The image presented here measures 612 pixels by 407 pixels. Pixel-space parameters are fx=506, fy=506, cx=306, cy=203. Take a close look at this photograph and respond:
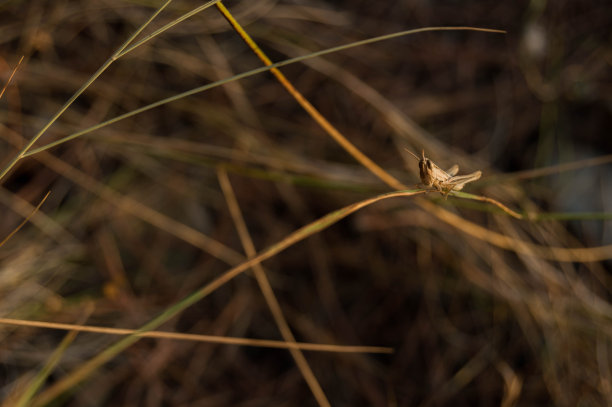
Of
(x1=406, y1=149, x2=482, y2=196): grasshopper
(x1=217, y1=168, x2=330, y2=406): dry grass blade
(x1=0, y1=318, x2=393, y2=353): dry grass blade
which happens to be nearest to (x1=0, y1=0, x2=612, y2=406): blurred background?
(x1=217, y1=168, x2=330, y2=406): dry grass blade

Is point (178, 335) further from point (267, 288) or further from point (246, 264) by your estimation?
point (267, 288)

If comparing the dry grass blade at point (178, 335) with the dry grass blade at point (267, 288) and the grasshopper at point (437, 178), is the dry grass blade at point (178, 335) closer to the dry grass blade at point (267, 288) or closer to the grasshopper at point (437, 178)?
the dry grass blade at point (267, 288)

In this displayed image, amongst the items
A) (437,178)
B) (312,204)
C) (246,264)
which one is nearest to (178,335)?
(246,264)

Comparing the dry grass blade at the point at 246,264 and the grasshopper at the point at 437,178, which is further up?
the grasshopper at the point at 437,178

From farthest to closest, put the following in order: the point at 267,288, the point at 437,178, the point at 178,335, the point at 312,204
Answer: the point at 312,204
the point at 267,288
the point at 178,335
the point at 437,178

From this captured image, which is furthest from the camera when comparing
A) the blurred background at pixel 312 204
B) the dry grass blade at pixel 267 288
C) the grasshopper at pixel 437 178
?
the blurred background at pixel 312 204

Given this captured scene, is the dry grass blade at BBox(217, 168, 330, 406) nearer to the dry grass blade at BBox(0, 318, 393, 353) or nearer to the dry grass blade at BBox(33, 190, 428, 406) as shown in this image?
the dry grass blade at BBox(0, 318, 393, 353)

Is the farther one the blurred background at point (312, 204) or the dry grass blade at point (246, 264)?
the blurred background at point (312, 204)

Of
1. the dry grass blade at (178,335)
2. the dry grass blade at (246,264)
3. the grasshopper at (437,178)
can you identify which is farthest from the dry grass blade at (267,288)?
the grasshopper at (437,178)
